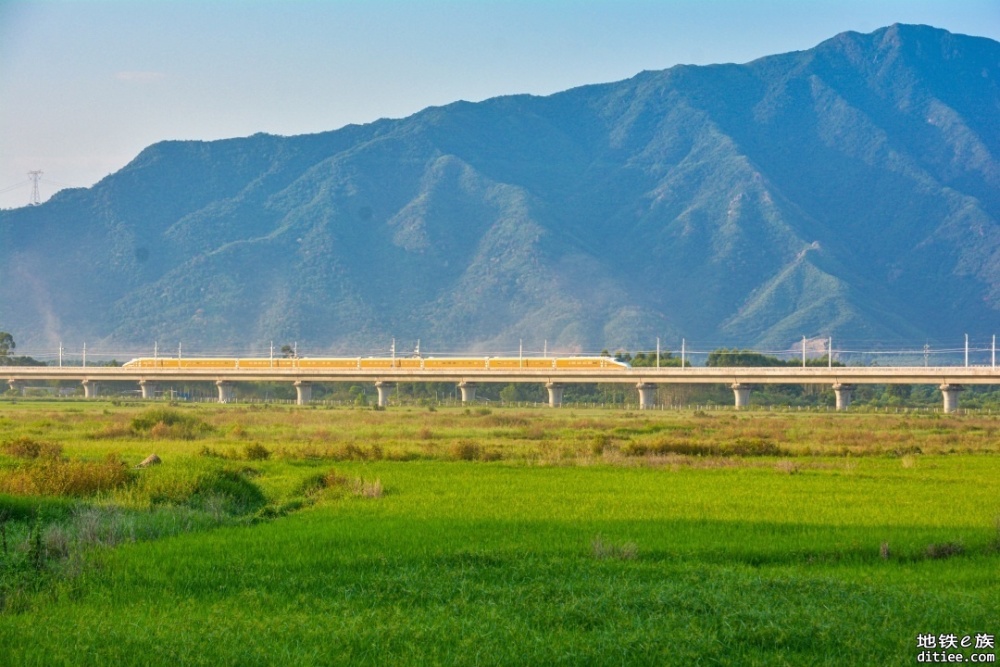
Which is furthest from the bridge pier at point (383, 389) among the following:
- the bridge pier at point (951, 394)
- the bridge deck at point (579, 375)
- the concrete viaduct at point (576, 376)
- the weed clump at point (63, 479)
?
the weed clump at point (63, 479)

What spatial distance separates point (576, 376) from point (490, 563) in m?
82.4

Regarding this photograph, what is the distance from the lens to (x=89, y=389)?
395 ft

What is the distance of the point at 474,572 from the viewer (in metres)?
15.1

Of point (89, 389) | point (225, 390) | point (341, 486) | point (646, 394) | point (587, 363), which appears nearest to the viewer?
point (341, 486)

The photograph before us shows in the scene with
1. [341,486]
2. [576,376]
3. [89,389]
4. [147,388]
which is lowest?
[89,389]

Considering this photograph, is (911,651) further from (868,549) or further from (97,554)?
(97,554)

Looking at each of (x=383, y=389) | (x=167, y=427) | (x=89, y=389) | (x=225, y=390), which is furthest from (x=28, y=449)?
(x=89, y=389)

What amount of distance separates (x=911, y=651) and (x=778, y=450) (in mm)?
27028

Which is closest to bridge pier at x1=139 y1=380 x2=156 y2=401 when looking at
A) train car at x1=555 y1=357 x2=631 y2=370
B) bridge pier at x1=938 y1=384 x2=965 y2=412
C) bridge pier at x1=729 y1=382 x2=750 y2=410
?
train car at x1=555 y1=357 x2=631 y2=370

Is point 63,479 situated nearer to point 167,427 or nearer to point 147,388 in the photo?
point 167,427

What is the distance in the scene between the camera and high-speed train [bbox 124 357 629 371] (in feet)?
335

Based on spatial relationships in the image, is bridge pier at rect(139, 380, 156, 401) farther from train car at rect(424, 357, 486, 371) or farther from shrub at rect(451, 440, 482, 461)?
shrub at rect(451, 440, 482, 461)

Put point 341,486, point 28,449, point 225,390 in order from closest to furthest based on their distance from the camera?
point 341,486 < point 28,449 < point 225,390

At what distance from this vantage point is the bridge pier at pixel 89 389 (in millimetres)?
117875
